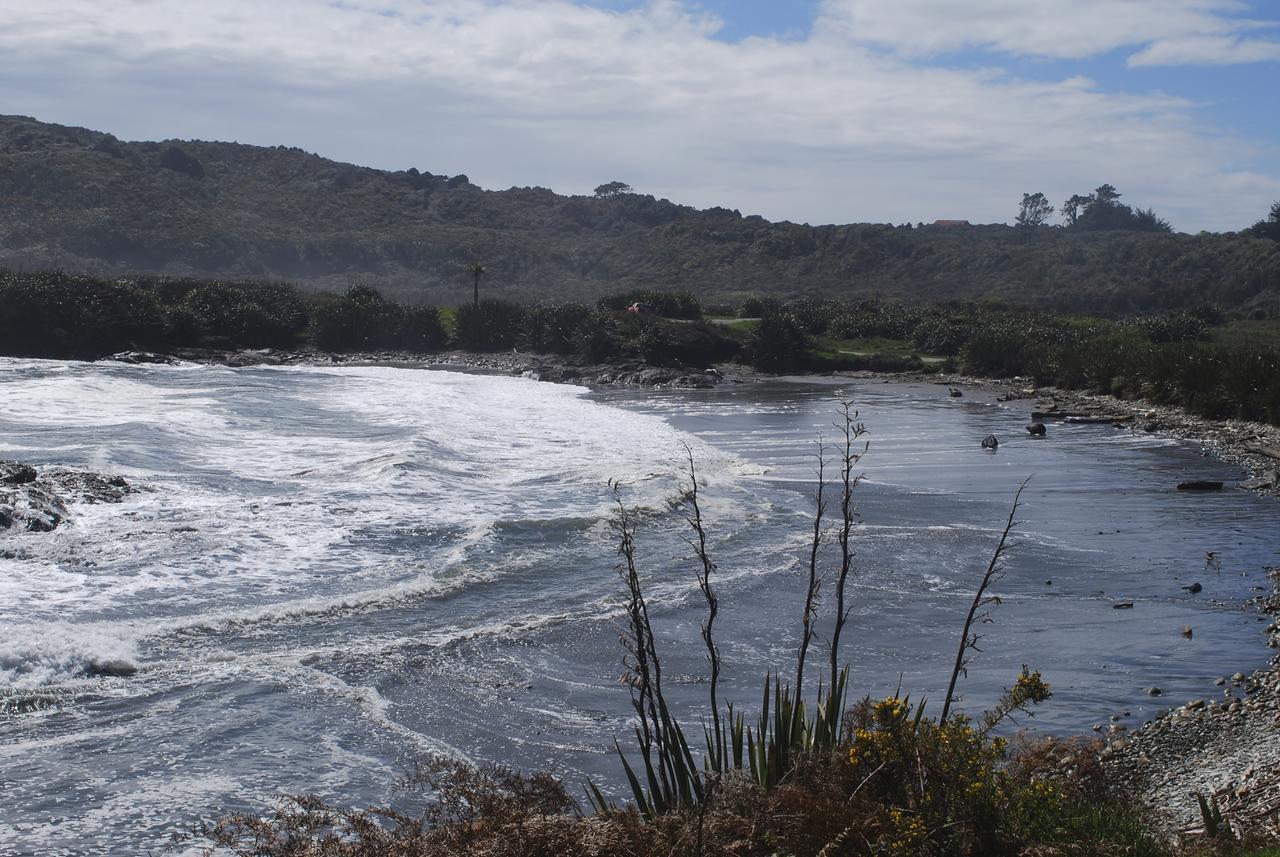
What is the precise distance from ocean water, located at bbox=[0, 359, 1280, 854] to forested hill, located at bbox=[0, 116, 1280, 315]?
63.1 meters

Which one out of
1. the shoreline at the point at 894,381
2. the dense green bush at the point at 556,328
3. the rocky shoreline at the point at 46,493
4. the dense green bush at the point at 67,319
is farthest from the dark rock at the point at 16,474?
the dense green bush at the point at 556,328

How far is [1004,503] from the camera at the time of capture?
18953 mm

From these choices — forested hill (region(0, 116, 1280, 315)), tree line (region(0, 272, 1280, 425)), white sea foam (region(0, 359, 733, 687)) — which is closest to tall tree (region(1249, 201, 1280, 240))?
forested hill (region(0, 116, 1280, 315))

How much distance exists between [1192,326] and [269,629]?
145 ft

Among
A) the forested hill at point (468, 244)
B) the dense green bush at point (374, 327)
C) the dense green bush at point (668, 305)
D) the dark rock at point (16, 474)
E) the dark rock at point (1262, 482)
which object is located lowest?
the dark rock at point (16, 474)

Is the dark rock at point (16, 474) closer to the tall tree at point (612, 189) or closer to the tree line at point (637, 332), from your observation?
the tree line at point (637, 332)

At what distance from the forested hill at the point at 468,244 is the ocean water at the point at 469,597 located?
63.1m

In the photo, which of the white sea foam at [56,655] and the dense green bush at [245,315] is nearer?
the white sea foam at [56,655]

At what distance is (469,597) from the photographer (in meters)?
12.7

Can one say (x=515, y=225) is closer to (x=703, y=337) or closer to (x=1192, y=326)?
(x=703, y=337)

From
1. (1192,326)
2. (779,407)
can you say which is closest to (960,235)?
(1192,326)

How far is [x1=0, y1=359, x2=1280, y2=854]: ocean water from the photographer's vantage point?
834 centimetres

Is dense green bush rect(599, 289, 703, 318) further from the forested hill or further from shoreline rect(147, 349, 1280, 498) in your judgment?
the forested hill

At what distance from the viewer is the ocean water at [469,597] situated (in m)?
8.34
